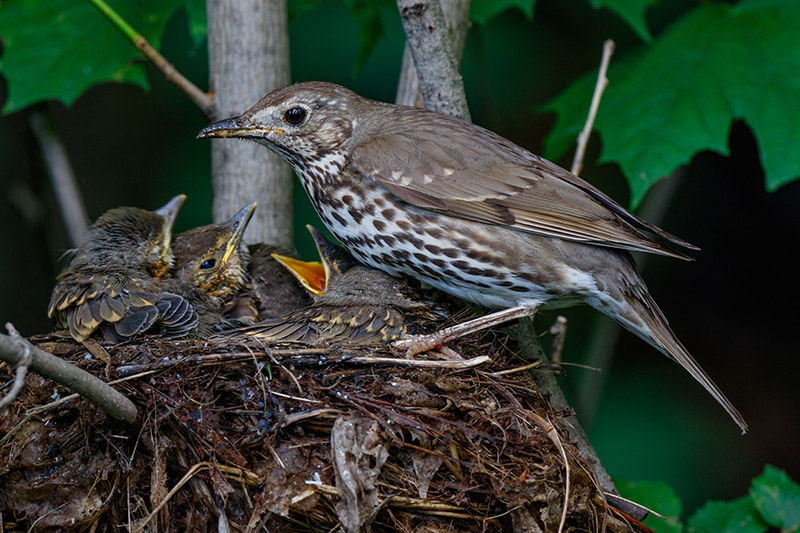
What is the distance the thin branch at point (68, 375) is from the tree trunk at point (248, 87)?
1556mm

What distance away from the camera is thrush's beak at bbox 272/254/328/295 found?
395cm

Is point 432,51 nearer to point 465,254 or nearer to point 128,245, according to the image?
point 465,254

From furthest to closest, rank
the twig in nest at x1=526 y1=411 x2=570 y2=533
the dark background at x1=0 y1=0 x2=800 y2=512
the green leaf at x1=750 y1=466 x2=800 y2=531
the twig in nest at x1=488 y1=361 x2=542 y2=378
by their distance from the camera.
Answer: the dark background at x1=0 y1=0 x2=800 y2=512 < the green leaf at x1=750 y1=466 x2=800 y2=531 < the twig in nest at x1=488 y1=361 x2=542 y2=378 < the twig in nest at x1=526 y1=411 x2=570 y2=533

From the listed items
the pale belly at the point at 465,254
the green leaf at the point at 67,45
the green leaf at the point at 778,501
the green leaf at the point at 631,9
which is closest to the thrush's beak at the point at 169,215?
the green leaf at the point at 67,45

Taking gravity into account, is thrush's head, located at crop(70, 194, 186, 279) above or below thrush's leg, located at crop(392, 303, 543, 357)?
above

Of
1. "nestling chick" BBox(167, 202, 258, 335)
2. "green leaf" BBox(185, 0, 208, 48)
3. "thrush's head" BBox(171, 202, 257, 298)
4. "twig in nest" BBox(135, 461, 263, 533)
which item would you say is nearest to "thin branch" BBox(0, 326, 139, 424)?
"twig in nest" BBox(135, 461, 263, 533)

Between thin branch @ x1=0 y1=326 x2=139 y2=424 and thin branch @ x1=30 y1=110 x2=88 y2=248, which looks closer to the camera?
thin branch @ x1=0 y1=326 x2=139 y2=424

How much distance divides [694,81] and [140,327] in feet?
8.74

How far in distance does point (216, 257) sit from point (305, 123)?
2.50 ft

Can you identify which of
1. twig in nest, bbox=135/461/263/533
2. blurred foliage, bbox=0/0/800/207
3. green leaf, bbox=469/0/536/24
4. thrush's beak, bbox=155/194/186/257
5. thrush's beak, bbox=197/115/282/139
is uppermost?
green leaf, bbox=469/0/536/24

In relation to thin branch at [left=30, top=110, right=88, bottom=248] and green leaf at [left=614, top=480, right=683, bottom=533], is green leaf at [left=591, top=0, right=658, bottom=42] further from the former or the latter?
thin branch at [left=30, top=110, right=88, bottom=248]

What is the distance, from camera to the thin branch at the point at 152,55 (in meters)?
3.41

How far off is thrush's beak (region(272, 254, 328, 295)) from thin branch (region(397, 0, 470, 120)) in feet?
3.33

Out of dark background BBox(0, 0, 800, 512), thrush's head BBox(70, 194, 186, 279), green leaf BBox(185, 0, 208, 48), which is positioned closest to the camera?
thrush's head BBox(70, 194, 186, 279)
